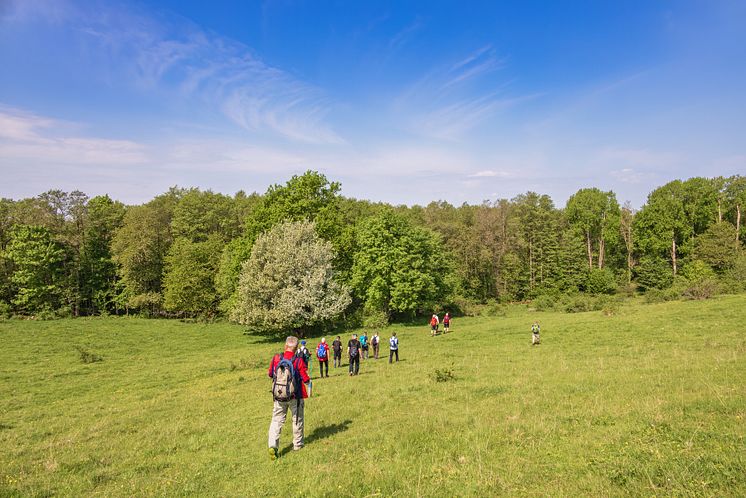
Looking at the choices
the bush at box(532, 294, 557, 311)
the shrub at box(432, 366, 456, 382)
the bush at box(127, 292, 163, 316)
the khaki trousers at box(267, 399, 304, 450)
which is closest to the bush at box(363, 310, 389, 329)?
the bush at box(532, 294, 557, 311)

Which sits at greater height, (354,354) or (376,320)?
(354,354)

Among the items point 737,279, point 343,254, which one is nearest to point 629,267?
point 737,279

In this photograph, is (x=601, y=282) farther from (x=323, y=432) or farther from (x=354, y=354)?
(x=323, y=432)

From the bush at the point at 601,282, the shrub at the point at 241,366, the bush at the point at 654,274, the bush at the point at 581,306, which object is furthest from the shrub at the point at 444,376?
the bush at the point at 654,274

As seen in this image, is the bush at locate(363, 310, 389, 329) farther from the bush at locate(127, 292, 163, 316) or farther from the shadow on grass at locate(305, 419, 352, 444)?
the shadow on grass at locate(305, 419, 352, 444)

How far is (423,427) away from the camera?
10438mm

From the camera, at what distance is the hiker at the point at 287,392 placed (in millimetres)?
9422

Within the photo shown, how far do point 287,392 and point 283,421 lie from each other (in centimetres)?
81

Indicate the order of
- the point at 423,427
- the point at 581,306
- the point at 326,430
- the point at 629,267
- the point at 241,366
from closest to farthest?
1. the point at 423,427
2. the point at 326,430
3. the point at 241,366
4. the point at 581,306
5. the point at 629,267

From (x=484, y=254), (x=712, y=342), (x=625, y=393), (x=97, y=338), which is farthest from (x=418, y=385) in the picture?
(x=484, y=254)

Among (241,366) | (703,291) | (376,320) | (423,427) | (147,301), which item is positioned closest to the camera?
(423,427)

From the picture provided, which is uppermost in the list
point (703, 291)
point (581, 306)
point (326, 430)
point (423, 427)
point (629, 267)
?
point (629, 267)

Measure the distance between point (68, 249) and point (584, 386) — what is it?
75401 mm

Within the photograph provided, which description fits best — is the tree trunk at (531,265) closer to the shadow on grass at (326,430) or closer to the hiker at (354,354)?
the hiker at (354,354)
